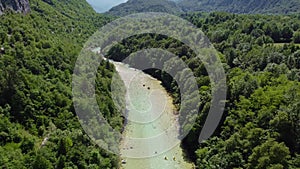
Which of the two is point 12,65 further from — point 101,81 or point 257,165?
point 257,165

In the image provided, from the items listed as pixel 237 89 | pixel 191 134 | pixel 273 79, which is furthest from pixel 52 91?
pixel 273 79

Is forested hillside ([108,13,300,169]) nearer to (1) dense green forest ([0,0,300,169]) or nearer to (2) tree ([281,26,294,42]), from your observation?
(1) dense green forest ([0,0,300,169])

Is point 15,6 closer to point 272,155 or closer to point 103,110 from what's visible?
point 103,110

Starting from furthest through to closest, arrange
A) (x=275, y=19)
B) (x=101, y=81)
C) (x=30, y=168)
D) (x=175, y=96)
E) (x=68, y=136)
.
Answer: (x=275, y=19), (x=175, y=96), (x=101, y=81), (x=68, y=136), (x=30, y=168)

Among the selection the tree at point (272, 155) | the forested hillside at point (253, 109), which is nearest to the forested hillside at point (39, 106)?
the forested hillside at point (253, 109)

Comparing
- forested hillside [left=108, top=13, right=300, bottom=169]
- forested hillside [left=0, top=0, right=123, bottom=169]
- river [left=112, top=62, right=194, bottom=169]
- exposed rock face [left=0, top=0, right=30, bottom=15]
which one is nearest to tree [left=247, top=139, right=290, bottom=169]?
forested hillside [left=108, top=13, right=300, bottom=169]

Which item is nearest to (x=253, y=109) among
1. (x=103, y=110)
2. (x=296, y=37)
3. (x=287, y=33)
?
(x=103, y=110)
